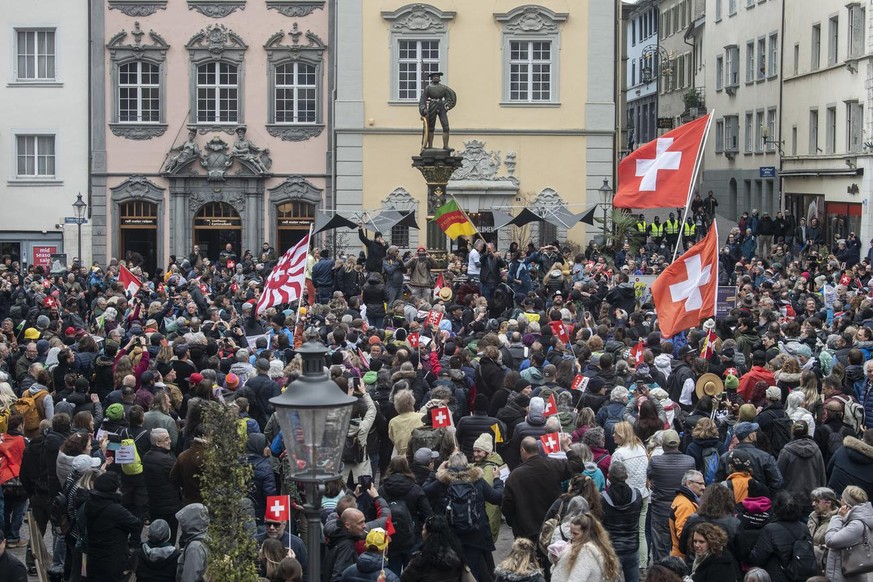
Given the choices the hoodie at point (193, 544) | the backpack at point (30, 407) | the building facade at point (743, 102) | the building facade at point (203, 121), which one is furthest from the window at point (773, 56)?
the hoodie at point (193, 544)

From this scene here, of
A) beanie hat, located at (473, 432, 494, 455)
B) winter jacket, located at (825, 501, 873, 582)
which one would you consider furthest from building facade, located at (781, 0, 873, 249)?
winter jacket, located at (825, 501, 873, 582)

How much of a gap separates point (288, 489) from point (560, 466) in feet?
8.45

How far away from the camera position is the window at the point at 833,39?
47688mm

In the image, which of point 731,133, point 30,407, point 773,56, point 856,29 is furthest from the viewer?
point 731,133

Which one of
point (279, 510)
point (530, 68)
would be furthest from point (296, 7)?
point (279, 510)

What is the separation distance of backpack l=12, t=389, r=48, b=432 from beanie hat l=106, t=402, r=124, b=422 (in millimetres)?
1805

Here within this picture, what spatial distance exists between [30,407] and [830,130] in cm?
3608

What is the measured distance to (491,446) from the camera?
1418 centimetres

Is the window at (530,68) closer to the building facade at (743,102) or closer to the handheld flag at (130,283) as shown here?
the building facade at (743,102)

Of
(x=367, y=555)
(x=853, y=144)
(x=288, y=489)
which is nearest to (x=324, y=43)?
(x=853, y=144)

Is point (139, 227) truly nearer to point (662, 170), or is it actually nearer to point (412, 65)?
point (412, 65)

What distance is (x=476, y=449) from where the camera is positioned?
14086 mm

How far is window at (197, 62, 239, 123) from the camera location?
45.2 meters

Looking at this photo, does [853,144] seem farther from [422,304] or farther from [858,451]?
[858,451]
